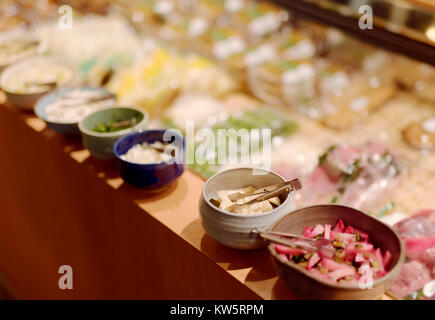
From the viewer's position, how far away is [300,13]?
300cm

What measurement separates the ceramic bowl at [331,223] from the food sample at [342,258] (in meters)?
0.02

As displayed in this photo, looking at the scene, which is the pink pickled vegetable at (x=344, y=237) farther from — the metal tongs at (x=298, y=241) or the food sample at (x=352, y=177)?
the food sample at (x=352, y=177)

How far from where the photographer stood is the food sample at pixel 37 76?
300cm

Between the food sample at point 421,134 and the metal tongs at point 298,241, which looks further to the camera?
the food sample at point 421,134

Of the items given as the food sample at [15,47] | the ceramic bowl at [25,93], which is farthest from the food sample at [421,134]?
the food sample at [15,47]

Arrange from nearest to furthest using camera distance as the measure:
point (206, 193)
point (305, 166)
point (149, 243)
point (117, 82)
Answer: point (206, 193), point (149, 243), point (305, 166), point (117, 82)

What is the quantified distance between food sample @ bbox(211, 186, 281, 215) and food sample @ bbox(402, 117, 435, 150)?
4.22 ft

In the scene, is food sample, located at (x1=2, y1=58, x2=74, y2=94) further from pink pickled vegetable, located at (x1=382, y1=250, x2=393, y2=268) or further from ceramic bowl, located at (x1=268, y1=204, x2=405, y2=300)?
pink pickled vegetable, located at (x1=382, y1=250, x2=393, y2=268)

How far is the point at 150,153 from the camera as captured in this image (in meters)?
2.30

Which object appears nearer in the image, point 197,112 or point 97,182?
point 97,182

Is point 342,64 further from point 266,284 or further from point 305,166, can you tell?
point 266,284

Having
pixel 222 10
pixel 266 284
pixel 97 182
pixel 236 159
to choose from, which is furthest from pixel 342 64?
pixel 266 284

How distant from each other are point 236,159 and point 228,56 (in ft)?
4.06

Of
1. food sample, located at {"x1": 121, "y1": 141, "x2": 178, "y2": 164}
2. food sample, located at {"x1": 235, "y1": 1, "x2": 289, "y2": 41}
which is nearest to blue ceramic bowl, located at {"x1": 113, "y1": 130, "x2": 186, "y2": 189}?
food sample, located at {"x1": 121, "y1": 141, "x2": 178, "y2": 164}
